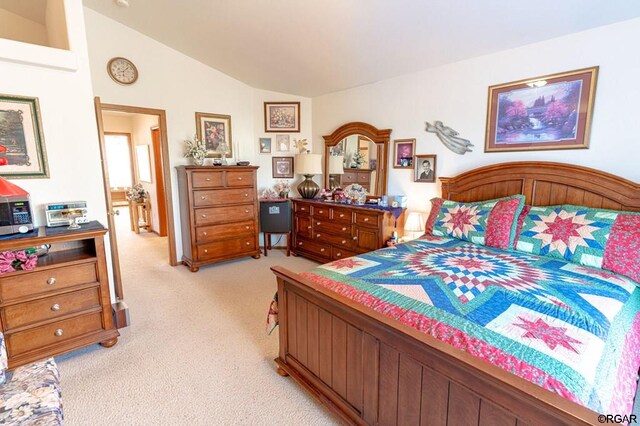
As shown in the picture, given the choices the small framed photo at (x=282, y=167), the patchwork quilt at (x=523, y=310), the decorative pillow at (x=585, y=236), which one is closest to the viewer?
the patchwork quilt at (x=523, y=310)

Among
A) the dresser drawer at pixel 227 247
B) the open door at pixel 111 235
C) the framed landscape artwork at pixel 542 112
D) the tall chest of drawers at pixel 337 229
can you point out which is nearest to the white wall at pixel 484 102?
the framed landscape artwork at pixel 542 112

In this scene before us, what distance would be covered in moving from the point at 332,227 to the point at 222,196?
4.96 ft

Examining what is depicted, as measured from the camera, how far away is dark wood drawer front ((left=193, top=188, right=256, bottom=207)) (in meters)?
3.97

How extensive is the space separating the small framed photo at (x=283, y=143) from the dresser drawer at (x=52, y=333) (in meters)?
3.28

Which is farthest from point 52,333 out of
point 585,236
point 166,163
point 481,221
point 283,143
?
point 585,236

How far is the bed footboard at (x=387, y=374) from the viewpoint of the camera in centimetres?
98

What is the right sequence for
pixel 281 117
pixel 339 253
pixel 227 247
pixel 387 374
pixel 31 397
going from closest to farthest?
pixel 31 397 < pixel 387 374 < pixel 339 253 < pixel 227 247 < pixel 281 117

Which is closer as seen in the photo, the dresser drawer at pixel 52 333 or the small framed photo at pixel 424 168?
the dresser drawer at pixel 52 333

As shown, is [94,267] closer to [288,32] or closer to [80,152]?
[80,152]

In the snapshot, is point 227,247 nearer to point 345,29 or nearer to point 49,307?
point 49,307

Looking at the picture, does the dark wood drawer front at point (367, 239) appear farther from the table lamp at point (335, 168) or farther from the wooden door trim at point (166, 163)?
the wooden door trim at point (166, 163)

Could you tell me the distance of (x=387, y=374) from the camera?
55.4 inches

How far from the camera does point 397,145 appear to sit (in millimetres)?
3785

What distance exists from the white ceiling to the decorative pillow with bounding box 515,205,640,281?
1.44 metres
